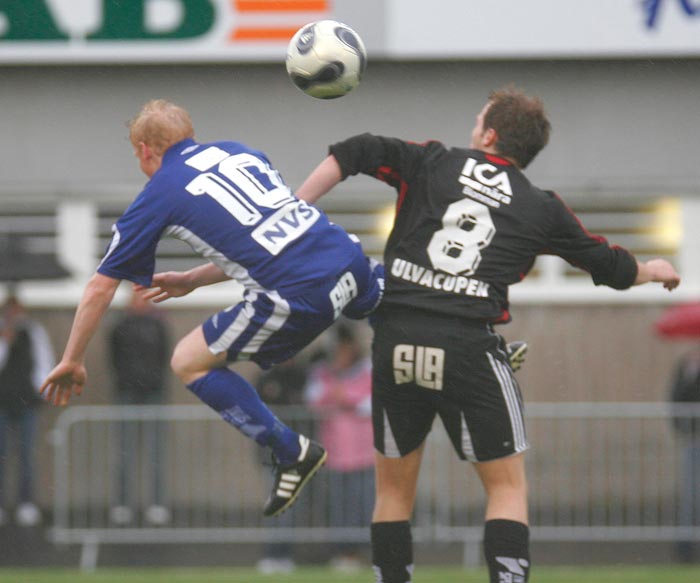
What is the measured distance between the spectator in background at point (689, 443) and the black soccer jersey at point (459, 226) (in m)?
5.28

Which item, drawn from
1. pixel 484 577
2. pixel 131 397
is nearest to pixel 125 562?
pixel 131 397

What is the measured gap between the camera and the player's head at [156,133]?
5.98m

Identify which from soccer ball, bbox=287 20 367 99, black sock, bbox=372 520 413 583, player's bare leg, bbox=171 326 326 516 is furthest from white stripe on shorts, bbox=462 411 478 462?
soccer ball, bbox=287 20 367 99

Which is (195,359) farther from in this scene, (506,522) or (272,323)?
(506,522)

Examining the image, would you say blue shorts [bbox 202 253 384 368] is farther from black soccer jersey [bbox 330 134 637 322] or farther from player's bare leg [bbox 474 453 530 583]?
player's bare leg [bbox 474 453 530 583]

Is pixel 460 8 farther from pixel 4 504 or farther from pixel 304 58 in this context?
pixel 304 58

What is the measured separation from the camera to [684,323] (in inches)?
453

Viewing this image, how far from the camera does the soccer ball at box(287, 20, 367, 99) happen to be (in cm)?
627

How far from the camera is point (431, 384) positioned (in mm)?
Answer: 5980

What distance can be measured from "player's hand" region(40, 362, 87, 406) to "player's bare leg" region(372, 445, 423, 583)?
51.6 inches

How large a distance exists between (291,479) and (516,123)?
1804mm

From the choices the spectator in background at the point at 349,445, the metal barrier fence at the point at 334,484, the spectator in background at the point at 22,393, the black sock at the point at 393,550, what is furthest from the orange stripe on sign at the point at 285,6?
the black sock at the point at 393,550

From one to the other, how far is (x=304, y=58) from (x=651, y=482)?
663 centimetres

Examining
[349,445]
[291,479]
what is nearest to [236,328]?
[291,479]
